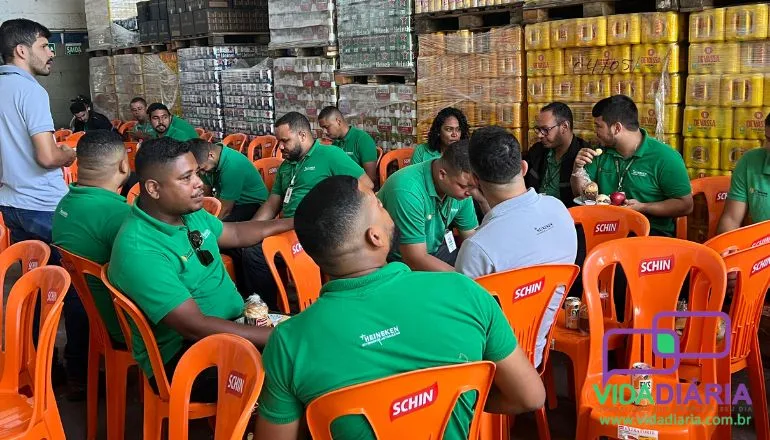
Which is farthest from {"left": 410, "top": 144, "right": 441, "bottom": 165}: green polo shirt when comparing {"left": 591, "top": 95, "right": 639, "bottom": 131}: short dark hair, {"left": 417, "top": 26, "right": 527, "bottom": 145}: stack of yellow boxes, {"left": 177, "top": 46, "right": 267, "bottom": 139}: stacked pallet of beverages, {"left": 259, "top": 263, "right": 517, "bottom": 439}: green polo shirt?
{"left": 177, "top": 46, "right": 267, "bottom": 139}: stacked pallet of beverages

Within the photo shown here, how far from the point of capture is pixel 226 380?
2.10 metres

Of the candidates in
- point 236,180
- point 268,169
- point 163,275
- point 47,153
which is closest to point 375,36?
point 268,169

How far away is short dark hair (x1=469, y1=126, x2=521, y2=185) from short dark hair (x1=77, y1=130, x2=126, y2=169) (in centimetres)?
195

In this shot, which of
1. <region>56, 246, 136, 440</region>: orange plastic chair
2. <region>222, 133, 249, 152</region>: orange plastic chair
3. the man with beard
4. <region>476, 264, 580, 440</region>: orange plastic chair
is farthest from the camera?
<region>222, 133, 249, 152</region>: orange plastic chair

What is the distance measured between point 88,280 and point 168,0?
864cm

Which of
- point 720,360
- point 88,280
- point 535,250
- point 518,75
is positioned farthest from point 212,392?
point 518,75

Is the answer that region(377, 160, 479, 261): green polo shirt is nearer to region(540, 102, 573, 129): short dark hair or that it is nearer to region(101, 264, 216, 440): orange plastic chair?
region(101, 264, 216, 440): orange plastic chair

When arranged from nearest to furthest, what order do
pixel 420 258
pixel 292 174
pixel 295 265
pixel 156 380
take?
pixel 156 380
pixel 295 265
pixel 420 258
pixel 292 174

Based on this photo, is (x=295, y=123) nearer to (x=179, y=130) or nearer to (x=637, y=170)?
(x=637, y=170)

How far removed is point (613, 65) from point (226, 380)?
14.3ft

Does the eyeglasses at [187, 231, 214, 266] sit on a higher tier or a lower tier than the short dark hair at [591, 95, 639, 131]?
lower

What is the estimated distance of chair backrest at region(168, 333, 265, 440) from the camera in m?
1.91

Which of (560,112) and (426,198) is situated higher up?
(560,112)

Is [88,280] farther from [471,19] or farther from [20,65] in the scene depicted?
[471,19]
